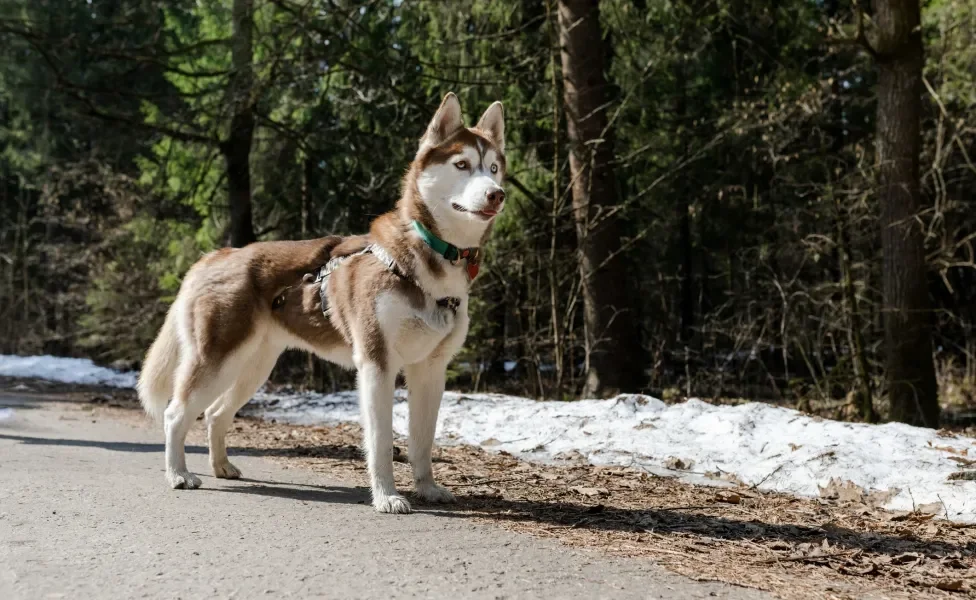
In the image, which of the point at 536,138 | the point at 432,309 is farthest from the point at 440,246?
the point at 536,138

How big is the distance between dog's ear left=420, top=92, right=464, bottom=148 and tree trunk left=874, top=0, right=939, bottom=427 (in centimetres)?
716

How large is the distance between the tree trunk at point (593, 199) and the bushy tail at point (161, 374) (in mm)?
5989

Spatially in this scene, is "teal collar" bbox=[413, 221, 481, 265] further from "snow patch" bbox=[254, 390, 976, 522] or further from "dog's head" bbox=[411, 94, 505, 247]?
"snow patch" bbox=[254, 390, 976, 522]

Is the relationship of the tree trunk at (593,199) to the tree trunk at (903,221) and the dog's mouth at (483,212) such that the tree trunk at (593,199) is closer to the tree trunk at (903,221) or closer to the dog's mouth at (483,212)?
the tree trunk at (903,221)

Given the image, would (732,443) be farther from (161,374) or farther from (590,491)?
(161,374)

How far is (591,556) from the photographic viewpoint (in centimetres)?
402

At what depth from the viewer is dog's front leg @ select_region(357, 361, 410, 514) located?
201 inches

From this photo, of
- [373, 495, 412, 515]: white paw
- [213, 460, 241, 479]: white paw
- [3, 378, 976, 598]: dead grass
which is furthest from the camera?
[213, 460, 241, 479]: white paw

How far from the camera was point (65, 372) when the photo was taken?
725 inches

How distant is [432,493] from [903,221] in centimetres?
771

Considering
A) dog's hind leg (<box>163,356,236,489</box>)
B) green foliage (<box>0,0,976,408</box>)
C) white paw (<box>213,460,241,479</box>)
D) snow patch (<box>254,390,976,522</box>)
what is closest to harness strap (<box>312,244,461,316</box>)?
dog's hind leg (<box>163,356,236,489</box>)

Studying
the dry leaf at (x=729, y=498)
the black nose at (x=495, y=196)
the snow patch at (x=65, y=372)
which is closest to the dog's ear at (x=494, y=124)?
the black nose at (x=495, y=196)

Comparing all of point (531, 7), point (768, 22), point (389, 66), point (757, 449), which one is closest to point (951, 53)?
point (768, 22)

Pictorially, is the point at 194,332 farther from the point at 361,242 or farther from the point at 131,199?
the point at 131,199
